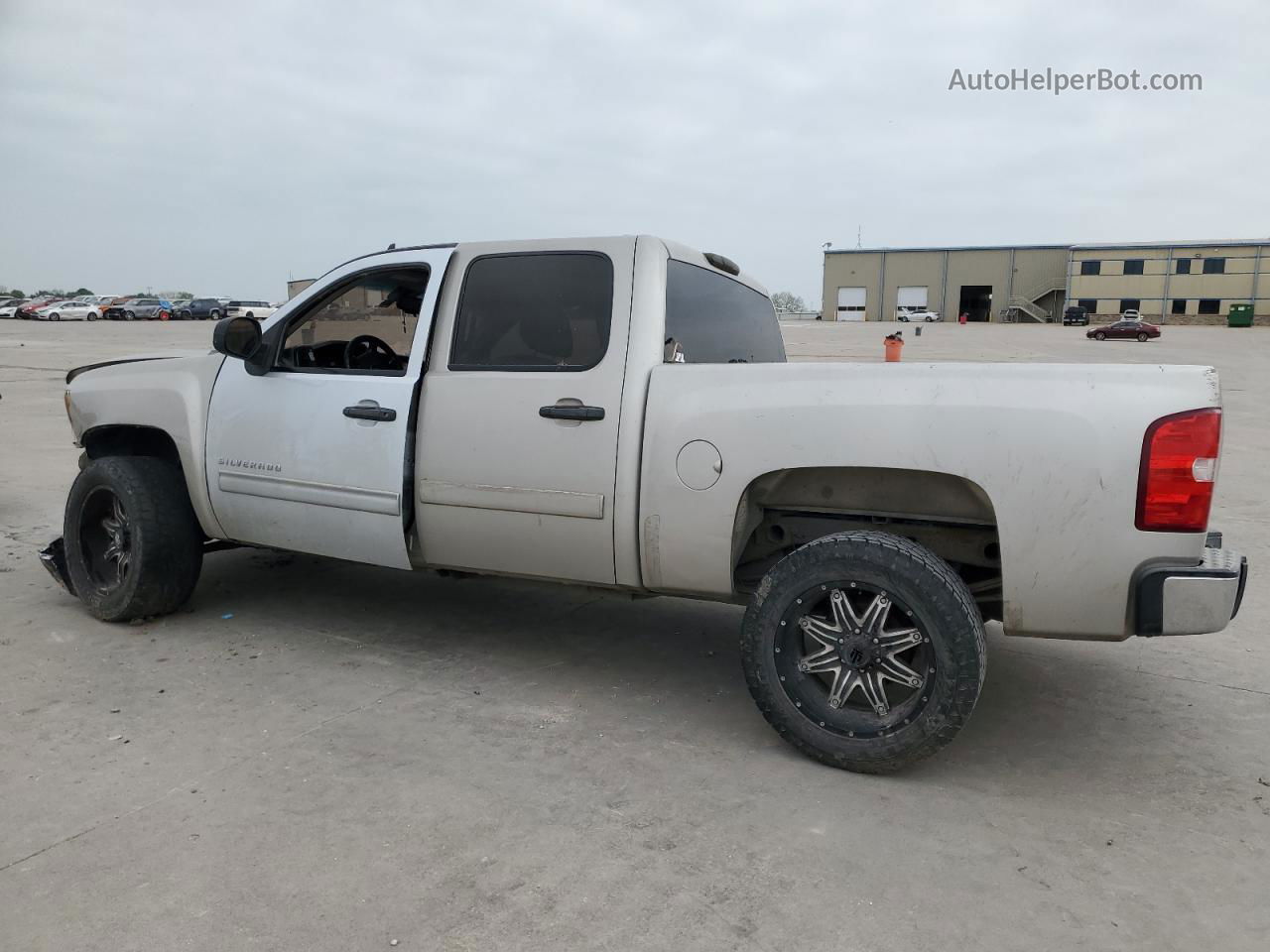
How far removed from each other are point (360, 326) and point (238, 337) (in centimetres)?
59

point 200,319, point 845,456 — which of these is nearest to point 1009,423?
point 845,456

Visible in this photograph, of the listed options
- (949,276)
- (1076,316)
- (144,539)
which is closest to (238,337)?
(144,539)

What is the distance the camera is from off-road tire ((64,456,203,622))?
180 inches

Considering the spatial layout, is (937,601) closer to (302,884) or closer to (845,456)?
(845,456)

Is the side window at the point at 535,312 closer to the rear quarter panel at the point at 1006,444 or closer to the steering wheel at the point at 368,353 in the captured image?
the rear quarter panel at the point at 1006,444

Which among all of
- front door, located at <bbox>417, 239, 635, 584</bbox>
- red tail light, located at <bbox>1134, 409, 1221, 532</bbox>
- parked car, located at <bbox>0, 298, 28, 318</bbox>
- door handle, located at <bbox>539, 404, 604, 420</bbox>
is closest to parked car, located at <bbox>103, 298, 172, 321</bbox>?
parked car, located at <bbox>0, 298, 28, 318</bbox>

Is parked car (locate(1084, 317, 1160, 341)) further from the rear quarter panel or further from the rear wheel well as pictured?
the rear quarter panel

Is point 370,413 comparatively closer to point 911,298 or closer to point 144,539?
point 144,539

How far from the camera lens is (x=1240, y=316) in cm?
5975

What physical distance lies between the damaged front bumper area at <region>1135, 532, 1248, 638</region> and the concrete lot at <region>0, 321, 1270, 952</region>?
0.62m

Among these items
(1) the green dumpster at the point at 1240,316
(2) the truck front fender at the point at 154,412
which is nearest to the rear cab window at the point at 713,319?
(2) the truck front fender at the point at 154,412

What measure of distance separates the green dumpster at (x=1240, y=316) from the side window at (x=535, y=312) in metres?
68.2

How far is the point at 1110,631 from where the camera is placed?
3.06 meters

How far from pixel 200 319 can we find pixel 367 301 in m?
64.1
